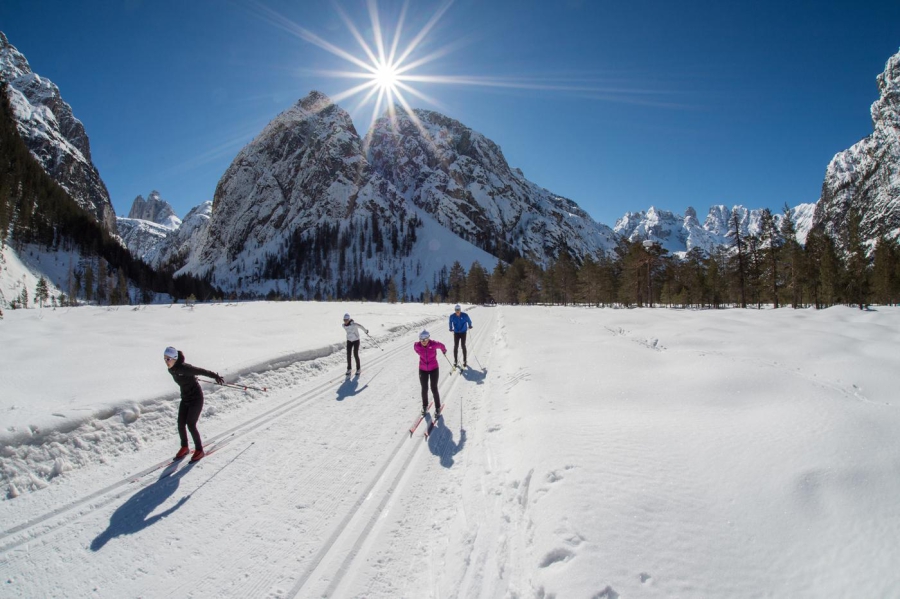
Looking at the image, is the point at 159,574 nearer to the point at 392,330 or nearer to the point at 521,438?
the point at 521,438

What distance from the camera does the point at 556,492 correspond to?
4562mm

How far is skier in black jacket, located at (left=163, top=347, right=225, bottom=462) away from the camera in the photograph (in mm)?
6277

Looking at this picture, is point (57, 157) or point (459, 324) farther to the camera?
point (57, 157)

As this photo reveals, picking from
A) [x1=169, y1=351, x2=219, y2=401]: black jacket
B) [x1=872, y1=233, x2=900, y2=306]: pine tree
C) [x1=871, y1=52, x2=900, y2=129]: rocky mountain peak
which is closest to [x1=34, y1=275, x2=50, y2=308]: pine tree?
[x1=169, y1=351, x2=219, y2=401]: black jacket

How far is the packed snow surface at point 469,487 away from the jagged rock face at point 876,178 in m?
188

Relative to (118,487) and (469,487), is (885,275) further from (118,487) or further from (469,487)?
(118,487)

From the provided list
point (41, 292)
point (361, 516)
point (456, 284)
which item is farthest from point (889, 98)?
point (41, 292)

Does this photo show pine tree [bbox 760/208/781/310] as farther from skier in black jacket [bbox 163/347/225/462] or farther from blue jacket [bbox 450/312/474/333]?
skier in black jacket [bbox 163/347/225/462]

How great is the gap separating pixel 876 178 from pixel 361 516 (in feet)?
796

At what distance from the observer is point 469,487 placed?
17.8 ft

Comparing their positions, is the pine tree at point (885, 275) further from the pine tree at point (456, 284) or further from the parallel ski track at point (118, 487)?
the pine tree at point (456, 284)

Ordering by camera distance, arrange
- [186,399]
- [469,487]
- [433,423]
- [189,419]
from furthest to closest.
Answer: [433,423]
[186,399]
[189,419]
[469,487]

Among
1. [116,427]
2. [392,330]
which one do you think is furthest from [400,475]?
[392,330]

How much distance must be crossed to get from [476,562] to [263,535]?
2623 millimetres
